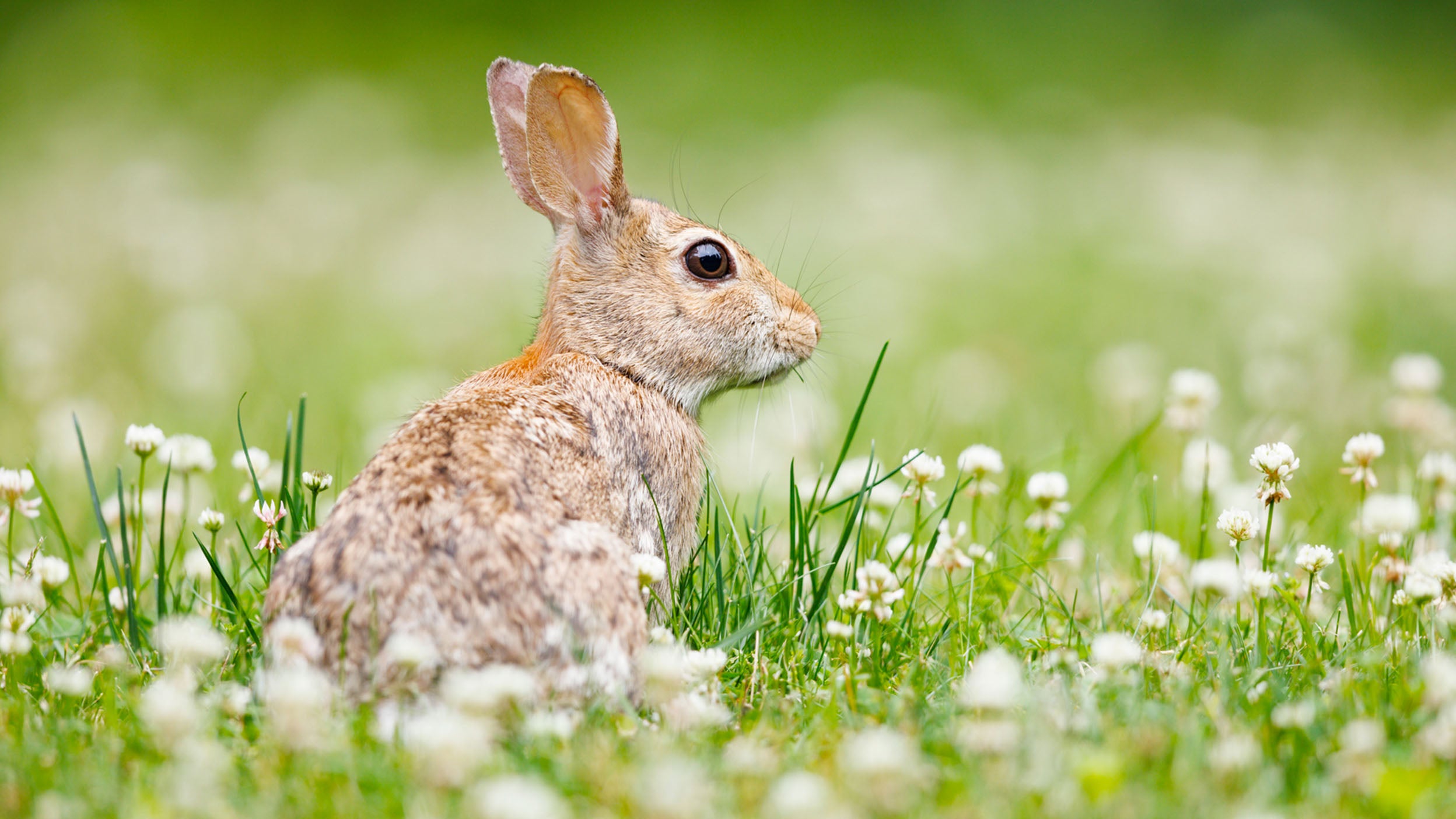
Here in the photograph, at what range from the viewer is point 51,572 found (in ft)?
12.7

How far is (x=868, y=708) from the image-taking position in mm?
3443

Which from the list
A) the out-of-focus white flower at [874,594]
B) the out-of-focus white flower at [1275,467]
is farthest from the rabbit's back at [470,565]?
the out-of-focus white flower at [1275,467]

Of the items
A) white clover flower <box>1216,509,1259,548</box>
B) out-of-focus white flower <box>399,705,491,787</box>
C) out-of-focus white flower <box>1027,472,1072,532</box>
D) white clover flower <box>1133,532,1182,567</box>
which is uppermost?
out-of-focus white flower <box>1027,472,1072,532</box>

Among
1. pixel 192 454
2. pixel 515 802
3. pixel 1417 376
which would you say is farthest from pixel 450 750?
pixel 1417 376

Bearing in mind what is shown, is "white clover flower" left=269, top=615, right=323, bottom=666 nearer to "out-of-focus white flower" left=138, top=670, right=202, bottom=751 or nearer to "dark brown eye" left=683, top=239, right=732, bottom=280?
"out-of-focus white flower" left=138, top=670, right=202, bottom=751

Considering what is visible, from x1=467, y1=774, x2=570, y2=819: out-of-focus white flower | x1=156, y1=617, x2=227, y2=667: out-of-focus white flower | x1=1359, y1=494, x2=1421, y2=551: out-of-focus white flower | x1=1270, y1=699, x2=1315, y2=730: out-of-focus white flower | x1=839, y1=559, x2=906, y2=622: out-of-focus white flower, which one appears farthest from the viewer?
x1=1359, y1=494, x2=1421, y2=551: out-of-focus white flower

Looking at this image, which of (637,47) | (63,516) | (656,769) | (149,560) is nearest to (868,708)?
(656,769)

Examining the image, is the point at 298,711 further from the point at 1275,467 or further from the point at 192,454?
the point at 1275,467

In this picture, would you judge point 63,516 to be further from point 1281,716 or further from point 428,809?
point 1281,716

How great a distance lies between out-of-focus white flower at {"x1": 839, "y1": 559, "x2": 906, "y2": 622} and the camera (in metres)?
3.84

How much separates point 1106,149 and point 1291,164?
2018mm

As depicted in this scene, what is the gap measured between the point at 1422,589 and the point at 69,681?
3.62 m

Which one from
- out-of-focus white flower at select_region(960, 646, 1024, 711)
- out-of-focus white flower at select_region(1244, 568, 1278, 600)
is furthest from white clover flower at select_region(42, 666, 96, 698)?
out-of-focus white flower at select_region(1244, 568, 1278, 600)

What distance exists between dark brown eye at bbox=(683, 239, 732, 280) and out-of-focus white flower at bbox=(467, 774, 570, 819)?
2650 mm
